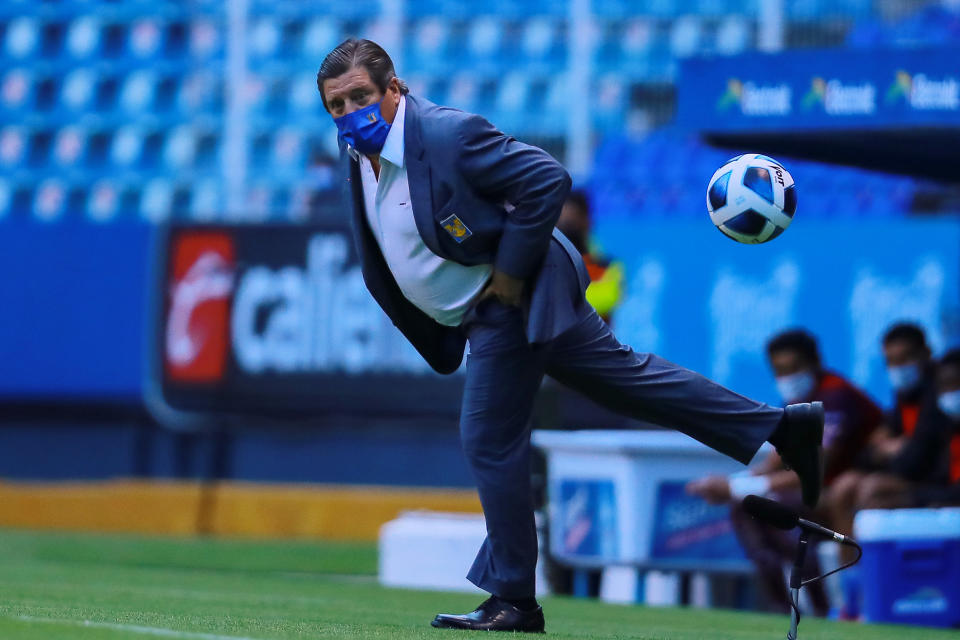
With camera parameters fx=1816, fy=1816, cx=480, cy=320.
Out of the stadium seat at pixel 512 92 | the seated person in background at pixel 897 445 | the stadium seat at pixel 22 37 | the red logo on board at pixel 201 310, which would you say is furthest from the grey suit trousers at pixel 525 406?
the stadium seat at pixel 512 92

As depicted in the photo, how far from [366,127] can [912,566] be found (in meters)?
3.63

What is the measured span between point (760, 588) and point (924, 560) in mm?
1097

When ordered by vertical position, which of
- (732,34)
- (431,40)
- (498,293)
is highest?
(732,34)

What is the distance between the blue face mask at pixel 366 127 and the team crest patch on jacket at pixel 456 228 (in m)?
0.27

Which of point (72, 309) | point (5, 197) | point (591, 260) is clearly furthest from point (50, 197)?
point (591, 260)

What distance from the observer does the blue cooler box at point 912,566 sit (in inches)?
290

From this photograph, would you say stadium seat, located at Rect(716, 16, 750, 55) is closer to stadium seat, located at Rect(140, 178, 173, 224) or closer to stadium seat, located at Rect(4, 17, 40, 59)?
stadium seat, located at Rect(140, 178, 173, 224)

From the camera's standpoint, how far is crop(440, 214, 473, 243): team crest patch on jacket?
486 cm

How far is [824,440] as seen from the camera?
8203 mm

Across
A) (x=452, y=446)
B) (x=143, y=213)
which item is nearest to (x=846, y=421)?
(x=452, y=446)

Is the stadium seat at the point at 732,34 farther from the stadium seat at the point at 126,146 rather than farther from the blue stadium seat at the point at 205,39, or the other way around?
the stadium seat at the point at 126,146

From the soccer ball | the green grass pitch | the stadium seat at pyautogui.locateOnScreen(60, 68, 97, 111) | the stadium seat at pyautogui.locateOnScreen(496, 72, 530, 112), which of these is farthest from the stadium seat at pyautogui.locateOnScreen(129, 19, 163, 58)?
the soccer ball

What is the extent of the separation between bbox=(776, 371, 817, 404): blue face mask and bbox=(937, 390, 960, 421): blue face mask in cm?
65

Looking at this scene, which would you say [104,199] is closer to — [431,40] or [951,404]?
[431,40]
